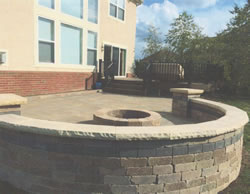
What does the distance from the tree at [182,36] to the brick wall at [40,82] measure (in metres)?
10.0

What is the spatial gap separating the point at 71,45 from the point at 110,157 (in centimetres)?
798

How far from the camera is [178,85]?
32.2ft

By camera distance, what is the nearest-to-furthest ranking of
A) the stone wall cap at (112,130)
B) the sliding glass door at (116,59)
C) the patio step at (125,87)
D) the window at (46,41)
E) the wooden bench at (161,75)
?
the stone wall cap at (112,130)
the window at (46,41)
the wooden bench at (161,75)
the patio step at (125,87)
the sliding glass door at (116,59)

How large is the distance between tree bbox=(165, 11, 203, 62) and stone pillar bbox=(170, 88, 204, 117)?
11783mm

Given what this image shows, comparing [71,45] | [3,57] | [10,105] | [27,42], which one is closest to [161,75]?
[71,45]

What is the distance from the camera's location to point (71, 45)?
9469mm

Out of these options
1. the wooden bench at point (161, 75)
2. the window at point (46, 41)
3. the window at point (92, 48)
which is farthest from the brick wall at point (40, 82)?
the wooden bench at point (161, 75)

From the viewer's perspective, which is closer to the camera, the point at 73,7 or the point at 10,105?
the point at 10,105

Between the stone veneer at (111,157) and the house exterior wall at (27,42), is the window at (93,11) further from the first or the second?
the stone veneer at (111,157)

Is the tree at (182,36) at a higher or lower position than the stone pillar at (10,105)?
higher

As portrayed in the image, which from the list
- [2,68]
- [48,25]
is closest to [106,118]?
[2,68]

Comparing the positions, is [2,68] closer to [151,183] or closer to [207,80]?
[151,183]

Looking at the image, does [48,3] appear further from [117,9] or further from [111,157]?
[111,157]

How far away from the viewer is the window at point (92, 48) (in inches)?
420
